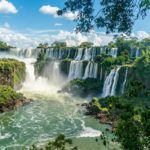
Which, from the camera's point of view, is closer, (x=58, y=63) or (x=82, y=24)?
(x=82, y=24)

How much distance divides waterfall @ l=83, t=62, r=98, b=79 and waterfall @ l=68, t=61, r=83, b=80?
1.24m

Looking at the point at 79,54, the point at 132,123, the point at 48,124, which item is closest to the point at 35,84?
the point at 79,54

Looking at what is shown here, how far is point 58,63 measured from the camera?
63.7m

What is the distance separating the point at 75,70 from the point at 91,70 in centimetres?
364

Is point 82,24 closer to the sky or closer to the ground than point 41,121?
closer to the sky

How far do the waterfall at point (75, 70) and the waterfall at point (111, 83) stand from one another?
729 cm

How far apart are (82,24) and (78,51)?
61267 millimetres

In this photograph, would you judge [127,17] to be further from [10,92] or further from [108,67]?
[108,67]

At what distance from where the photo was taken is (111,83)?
5184 centimetres

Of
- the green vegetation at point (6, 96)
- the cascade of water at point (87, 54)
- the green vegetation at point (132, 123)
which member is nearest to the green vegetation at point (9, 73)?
the green vegetation at point (6, 96)

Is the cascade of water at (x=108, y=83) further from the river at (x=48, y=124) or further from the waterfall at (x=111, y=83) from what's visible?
the river at (x=48, y=124)

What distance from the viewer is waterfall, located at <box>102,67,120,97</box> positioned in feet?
168

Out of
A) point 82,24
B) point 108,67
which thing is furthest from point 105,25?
point 108,67

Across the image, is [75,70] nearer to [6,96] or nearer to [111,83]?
[111,83]
